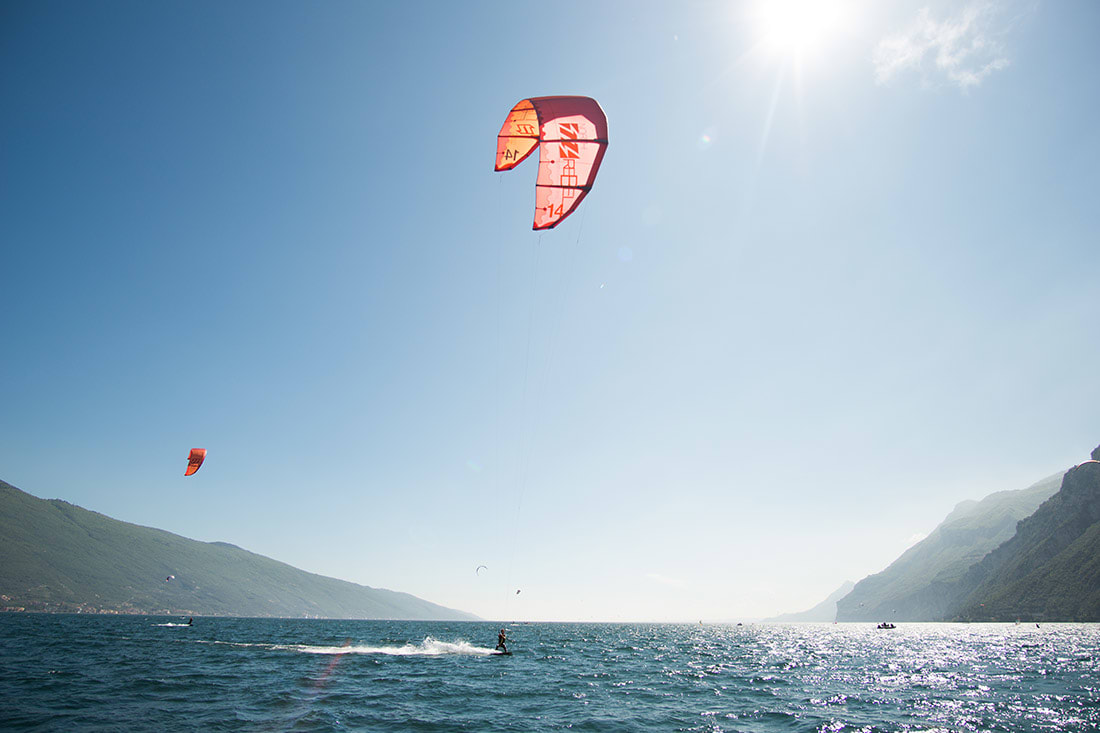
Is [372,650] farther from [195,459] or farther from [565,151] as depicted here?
[565,151]

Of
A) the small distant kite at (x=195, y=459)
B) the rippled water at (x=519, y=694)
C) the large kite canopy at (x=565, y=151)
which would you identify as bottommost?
the rippled water at (x=519, y=694)

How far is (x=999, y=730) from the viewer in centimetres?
1712

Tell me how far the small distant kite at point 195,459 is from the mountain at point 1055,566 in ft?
493

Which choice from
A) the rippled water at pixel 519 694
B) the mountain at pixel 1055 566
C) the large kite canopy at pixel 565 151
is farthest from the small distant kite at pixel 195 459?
the mountain at pixel 1055 566

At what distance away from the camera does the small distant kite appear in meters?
37.6

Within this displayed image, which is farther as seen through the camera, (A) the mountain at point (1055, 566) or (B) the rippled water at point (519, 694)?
(A) the mountain at point (1055, 566)

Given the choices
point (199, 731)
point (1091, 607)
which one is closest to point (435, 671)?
point (199, 731)

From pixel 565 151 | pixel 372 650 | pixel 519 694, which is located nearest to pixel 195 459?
pixel 372 650

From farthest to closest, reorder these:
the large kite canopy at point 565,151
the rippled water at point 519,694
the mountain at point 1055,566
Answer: the mountain at point 1055,566, the rippled water at point 519,694, the large kite canopy at point 565,151

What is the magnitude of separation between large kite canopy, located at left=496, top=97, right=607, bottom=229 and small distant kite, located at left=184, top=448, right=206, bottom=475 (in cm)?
3763

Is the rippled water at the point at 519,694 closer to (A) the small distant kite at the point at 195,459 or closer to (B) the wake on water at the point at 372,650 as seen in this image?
(B) the wake on water at the point at 372,650

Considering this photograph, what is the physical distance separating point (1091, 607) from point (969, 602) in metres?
55.3

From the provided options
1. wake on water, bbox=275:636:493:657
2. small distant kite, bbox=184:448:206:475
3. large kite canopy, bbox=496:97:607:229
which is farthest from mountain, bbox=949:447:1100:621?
small distant kite, bbox=184:448:206:475

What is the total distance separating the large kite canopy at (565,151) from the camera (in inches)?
617
